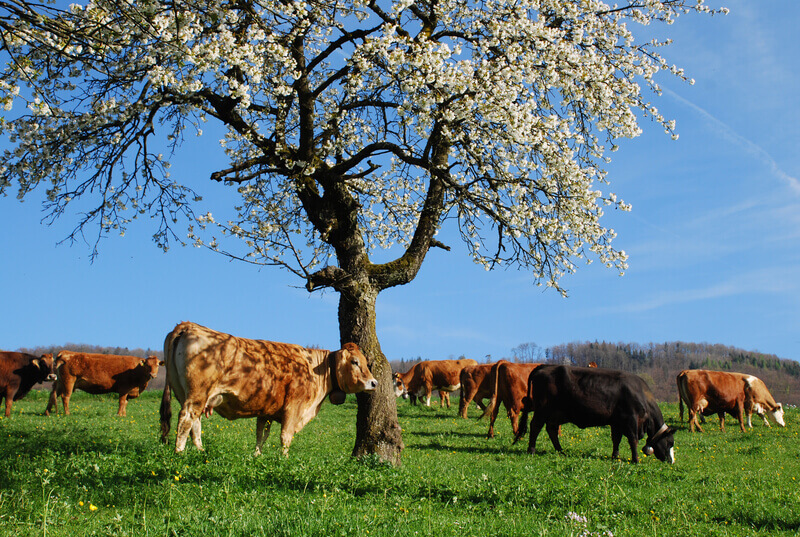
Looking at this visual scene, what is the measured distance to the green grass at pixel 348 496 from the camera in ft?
20.4

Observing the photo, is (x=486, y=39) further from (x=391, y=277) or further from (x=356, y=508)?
(x=356, y=508)

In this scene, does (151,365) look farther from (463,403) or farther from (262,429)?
(262,429)

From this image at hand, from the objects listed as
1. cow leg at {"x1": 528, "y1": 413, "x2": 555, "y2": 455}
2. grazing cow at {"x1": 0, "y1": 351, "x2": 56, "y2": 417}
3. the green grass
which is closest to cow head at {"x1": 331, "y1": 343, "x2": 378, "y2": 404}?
the green grass

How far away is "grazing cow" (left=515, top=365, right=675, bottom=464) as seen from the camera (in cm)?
1460

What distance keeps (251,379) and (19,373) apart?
541 inches

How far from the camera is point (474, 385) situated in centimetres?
2472

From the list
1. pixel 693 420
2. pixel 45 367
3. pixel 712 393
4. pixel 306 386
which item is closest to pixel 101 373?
pixel 45 367

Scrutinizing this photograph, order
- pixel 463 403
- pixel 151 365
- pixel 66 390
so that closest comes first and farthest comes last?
pixel 66 390 → pixel 151 365 → pixel 463 403

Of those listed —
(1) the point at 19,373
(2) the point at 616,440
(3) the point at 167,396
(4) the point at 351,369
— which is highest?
(4) the point at 351,369

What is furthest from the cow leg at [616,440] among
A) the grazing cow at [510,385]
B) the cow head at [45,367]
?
the cow head at [45,367]

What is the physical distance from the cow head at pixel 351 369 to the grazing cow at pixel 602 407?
5.00 m

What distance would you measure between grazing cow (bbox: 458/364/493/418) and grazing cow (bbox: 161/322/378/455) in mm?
12746

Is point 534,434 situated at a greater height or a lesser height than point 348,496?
greater

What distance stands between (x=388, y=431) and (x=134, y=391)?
15.1 meters
